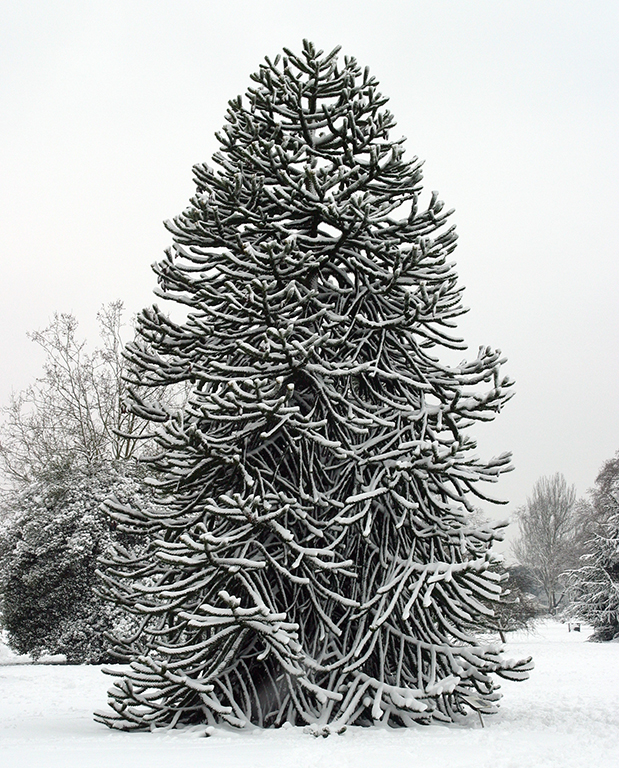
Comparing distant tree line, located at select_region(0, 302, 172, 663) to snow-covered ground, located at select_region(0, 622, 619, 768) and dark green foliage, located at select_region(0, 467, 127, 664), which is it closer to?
dark green foliage, located at select_region(0, 467, 127, 664)

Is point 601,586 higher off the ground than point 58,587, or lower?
lower

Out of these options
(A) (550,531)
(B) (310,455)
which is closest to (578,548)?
(A) (550,531)

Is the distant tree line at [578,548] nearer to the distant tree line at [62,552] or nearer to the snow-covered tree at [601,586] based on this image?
the snow-covered tree at [601,586]

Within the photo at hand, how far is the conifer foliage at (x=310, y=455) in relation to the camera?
592 centimetres

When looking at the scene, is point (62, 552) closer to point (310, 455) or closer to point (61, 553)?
point (61, 553)

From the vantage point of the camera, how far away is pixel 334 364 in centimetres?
668

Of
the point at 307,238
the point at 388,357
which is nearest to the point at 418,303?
the point at 388,357

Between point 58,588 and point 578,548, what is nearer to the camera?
point 58,588

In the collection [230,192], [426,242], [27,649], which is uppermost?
[230,192]

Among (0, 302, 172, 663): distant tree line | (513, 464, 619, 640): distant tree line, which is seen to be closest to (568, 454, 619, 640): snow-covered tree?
(513, 464, 619, 640): distant tree line

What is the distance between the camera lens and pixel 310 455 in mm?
6613

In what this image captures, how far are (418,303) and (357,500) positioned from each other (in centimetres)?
198

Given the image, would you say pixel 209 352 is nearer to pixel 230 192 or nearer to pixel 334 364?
pixel 334 364

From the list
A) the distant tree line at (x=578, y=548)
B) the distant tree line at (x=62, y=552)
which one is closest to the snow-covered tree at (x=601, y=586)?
the distant tree line at (x=578, y=548)
